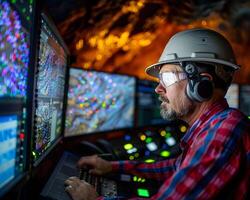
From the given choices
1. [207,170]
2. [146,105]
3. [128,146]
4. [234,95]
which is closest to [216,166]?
[207,170]

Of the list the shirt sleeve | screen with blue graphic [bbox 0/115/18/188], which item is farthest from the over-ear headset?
screen with blue graphic [bbox 0/115/18/188]

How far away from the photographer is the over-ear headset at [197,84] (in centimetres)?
112

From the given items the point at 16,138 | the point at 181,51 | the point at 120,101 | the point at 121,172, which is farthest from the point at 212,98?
the point at 120,101

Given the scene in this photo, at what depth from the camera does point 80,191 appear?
43.5 inches

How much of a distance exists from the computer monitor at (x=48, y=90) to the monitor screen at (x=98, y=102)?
250 mm

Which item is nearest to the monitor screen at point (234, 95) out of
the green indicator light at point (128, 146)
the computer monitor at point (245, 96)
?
the computer monitor at point (245, 96)

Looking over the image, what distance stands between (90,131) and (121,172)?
0.60m

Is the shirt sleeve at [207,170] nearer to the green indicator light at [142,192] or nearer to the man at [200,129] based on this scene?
the man at [200,129]

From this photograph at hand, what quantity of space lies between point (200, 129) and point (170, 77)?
10.7 inches

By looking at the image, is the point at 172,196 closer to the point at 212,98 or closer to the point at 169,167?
the point at 212,98

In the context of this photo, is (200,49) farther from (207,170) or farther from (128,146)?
(128,146)

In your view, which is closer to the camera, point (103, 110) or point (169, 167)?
point (169, 167)

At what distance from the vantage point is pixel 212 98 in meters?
1.18

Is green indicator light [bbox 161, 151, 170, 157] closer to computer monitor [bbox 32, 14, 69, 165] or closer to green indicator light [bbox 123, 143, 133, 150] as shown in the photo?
green indicator light [bbox 123, 143, 133, 150]
